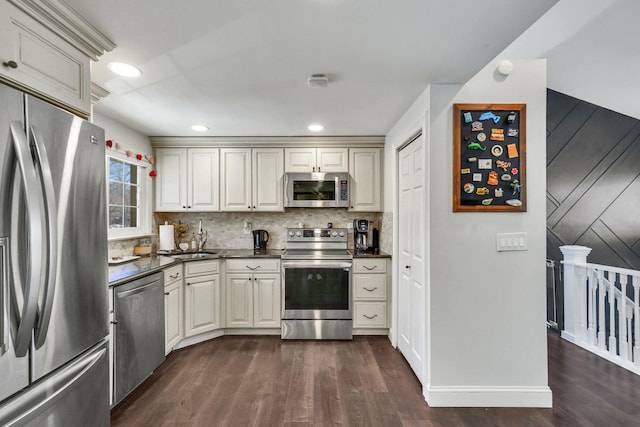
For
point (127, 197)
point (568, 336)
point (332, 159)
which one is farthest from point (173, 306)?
point (568, 336)

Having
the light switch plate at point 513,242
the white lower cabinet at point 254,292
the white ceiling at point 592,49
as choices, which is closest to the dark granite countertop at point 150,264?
the white lower cabinet at point 254,292

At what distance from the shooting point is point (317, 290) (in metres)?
3.31

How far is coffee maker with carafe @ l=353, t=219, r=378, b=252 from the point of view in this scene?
12.5 ft

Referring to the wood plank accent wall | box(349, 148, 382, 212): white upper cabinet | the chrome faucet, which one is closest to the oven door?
box(349, 148, 382, 212): white upper cabinet

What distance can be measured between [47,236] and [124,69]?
1.35 m

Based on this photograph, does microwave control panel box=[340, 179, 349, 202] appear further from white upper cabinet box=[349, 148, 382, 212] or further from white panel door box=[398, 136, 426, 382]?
white panel door box=[398, 136, 426, 382]

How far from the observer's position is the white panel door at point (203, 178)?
3.73 meters

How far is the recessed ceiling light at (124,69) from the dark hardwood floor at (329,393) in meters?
2.28

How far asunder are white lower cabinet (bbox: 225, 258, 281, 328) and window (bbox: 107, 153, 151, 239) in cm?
114

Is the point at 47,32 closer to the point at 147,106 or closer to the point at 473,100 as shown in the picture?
the point at 147,106

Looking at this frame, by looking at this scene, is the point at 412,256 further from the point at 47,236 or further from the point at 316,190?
the point at 47,236

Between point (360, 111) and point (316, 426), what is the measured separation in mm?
2477

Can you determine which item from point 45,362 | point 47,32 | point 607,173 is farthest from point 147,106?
point 607,173

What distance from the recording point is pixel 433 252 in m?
2.18
